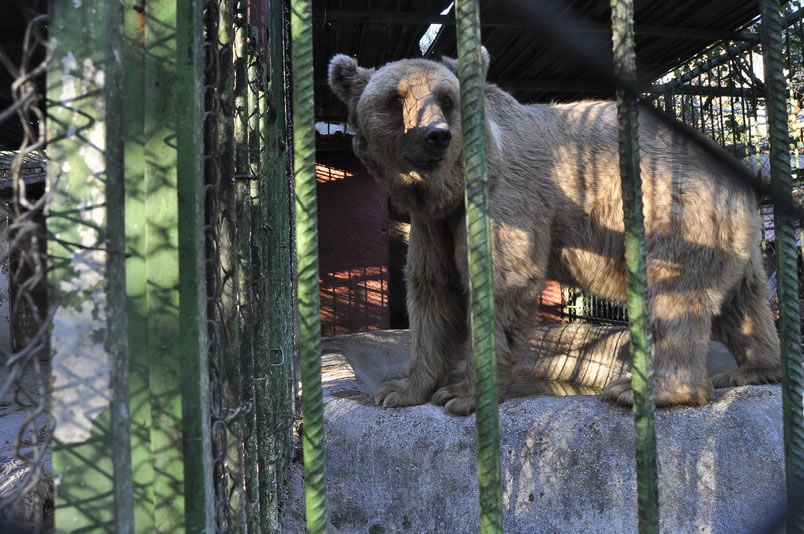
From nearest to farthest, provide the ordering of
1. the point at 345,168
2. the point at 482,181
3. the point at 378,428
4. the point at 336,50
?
1. the point at 482,181
2. the point at 378,428
3. the point at 336,50
4. the point at 345,168

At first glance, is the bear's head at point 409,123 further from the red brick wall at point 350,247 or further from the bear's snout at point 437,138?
the red brick wall at point 350,247

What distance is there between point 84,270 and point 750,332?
4.46m

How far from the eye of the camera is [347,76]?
4426 millimetres

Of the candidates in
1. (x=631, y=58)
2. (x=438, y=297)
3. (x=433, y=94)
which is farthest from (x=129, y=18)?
(x=438, y=297)

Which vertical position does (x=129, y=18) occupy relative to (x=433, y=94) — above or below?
below

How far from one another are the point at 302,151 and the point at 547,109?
12.0 ft

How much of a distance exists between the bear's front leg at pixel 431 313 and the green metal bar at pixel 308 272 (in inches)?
112

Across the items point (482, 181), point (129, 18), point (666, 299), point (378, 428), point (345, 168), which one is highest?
point (345, 168)

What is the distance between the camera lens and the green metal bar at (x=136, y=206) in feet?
4.42

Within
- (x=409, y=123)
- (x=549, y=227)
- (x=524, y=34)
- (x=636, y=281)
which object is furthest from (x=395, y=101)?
(x=524, y=34)

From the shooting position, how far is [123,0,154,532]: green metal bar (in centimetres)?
135

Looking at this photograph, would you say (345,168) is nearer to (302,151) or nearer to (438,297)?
(438,297)

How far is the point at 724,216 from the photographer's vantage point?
4094mm

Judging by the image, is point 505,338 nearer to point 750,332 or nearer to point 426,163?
point 426,163
